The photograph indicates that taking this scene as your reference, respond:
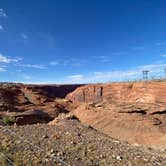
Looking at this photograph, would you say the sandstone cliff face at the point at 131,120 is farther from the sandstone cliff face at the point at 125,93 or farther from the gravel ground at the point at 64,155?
the gravel ground at the point at 64,155

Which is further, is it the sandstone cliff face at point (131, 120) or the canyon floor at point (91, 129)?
the sandstone cliff face at point (131, 120)

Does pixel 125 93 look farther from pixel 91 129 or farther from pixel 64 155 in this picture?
pixel 64 155

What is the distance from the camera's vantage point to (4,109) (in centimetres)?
3656

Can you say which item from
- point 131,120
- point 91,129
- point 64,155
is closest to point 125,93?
point 131,120

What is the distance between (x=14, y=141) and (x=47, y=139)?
1.32 m

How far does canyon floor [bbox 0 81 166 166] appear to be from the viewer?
8826mm

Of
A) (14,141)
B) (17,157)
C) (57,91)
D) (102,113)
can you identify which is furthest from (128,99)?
(17,157)

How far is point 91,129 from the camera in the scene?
18.7 metres

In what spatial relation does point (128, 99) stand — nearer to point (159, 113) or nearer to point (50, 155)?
point (159, 113)

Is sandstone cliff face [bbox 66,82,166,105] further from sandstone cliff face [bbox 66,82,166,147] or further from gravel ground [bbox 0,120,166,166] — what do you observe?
gravel ground [bbox 0,120,166,166]

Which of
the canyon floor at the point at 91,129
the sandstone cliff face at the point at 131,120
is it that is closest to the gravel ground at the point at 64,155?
the canyon floor at the point at 91,129

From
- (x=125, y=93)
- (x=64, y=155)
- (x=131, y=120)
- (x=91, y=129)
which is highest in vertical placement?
(x=125, y=93)

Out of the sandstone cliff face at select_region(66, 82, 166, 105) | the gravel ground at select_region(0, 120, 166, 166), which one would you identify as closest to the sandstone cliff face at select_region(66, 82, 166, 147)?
the sandstone cliff face at select_region(66, 82, 166, 105)

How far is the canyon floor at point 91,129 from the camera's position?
8.83 metres
